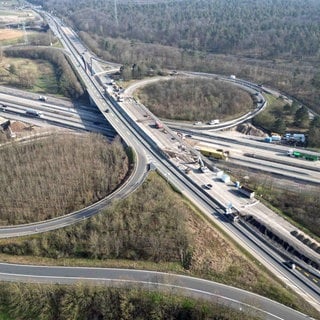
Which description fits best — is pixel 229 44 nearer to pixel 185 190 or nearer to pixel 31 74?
pixel 31 74

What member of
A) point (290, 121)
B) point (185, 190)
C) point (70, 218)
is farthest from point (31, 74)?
point (185, 190)

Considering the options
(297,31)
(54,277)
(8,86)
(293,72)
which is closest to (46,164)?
(54,277)

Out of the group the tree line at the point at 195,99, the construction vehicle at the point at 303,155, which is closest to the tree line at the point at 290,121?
the construction vehicle at the point at 303,155

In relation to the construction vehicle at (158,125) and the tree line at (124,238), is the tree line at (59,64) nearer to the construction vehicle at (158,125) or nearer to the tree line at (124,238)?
the construction vehicle at (158,125)

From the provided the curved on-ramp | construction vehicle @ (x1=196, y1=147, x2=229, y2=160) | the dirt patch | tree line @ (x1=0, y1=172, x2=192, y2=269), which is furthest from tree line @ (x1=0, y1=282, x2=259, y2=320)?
the dirt patch

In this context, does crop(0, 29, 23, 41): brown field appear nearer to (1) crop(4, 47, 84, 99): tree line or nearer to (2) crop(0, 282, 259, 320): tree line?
(1) crop(4, 47, 84, 99): tree line
